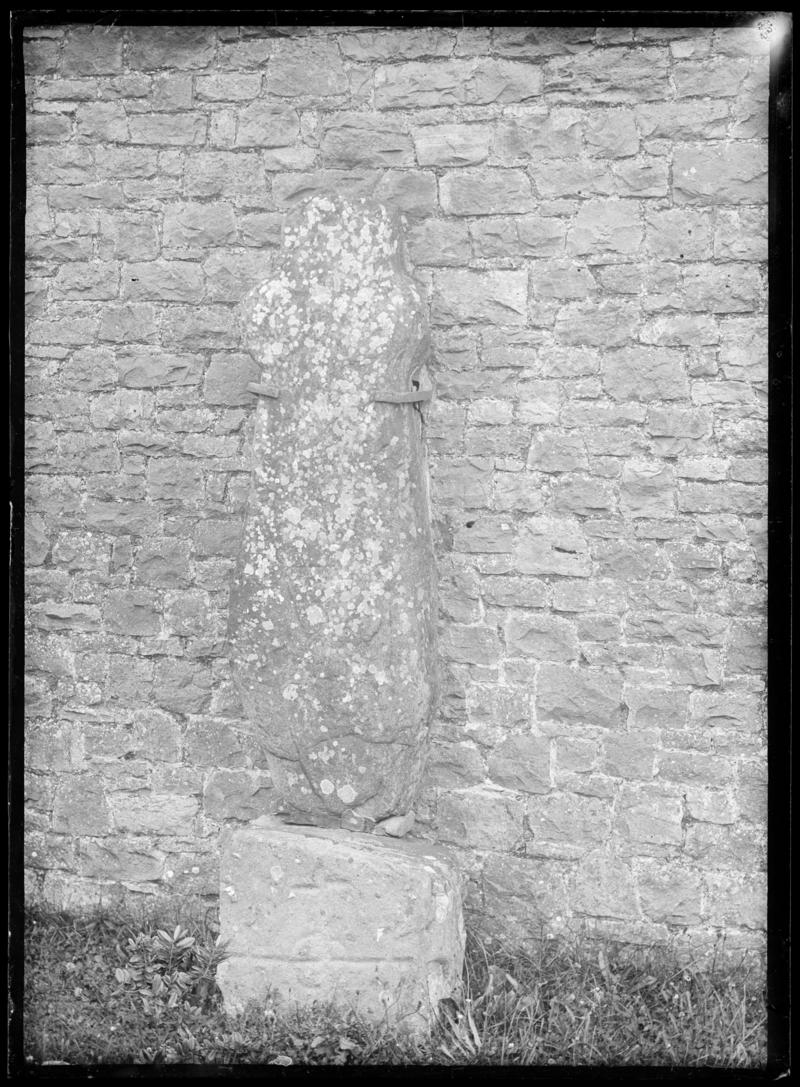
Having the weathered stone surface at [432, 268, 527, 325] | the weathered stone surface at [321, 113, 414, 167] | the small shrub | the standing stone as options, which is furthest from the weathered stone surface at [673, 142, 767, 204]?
the small shrub

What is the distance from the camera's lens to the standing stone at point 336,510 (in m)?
3.87

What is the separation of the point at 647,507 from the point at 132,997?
2.73 meters

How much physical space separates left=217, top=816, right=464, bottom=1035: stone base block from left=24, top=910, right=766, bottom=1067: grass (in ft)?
0.31

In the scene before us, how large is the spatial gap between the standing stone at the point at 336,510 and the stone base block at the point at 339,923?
0.23m

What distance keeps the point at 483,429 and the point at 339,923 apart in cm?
195

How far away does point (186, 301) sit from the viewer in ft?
14.9

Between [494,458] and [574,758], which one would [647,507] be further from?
[574,758]

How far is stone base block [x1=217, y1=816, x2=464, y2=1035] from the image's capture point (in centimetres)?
387

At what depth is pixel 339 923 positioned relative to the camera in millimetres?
3891

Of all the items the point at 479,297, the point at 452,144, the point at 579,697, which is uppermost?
the point at 452,144

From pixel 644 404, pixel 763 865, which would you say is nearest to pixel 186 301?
pixel 644 404

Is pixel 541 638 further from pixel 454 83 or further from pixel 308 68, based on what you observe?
pixel 308 68

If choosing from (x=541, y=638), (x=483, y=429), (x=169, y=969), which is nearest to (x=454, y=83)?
(x=483, y=429)

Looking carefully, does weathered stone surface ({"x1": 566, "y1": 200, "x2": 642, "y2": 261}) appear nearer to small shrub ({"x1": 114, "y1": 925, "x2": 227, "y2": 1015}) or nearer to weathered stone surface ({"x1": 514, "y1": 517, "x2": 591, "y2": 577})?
weathered stone surface ({"x1": 514, "y1": 517, "x2": 591, "y2": 577})
